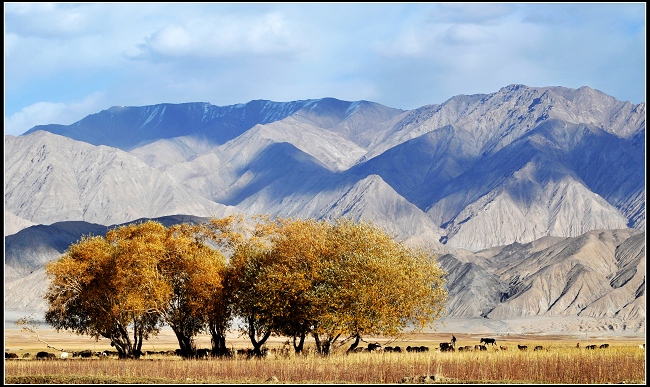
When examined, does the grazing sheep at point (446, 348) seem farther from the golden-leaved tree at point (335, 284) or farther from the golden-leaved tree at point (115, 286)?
the golden-leaved tree at point (115, 286)

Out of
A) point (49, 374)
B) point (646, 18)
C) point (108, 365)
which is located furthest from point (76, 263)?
point (646, 18)

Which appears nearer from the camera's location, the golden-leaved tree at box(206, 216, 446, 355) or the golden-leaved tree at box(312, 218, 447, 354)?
the golden-leaved tree at box(312, 218, 447, 354)

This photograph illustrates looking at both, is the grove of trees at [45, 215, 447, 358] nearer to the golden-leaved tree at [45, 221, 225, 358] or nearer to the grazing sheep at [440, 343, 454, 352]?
the golden-leaved tree at [45, 221, 225, 358]

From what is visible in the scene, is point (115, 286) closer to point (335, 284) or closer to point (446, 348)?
point (335, 284)

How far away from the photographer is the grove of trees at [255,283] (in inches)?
1875

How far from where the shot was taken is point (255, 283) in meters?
51.0

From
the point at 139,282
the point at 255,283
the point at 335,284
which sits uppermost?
the point at 139,282

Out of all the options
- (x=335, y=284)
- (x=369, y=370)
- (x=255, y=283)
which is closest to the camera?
(x=369, y=370)

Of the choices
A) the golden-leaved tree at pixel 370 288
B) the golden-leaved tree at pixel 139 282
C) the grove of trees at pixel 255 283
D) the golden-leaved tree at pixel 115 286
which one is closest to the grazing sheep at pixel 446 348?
the grove of trees at pixel 255 283

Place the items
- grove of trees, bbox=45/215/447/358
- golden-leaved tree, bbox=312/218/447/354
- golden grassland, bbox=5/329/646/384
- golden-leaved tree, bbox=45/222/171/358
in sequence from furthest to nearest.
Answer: golden-leaved tree, bbox=45/222/171/358 → grove of trees, bbox=45/215/447/358 → golden-leaved tree, bbox=312/218/447/354 → golden grassland, bbox=5/329/646/384

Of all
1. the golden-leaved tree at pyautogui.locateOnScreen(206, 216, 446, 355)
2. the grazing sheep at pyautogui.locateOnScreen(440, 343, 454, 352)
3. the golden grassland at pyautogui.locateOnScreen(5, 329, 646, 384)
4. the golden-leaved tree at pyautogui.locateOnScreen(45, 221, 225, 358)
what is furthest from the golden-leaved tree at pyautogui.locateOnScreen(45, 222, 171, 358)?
the grazing sheep at pyautogui.locateOnScreen(440, 343, 454, 352)

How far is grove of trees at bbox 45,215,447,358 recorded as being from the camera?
4762cm

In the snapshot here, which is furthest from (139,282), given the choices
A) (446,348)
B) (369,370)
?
(446,348)

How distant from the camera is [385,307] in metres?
47.2
